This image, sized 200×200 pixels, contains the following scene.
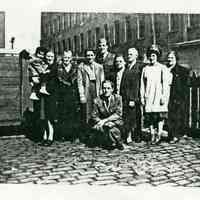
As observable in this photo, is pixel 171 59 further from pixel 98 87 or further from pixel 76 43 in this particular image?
pixel 76 43

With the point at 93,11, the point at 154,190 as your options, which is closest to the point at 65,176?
the point at 154,190

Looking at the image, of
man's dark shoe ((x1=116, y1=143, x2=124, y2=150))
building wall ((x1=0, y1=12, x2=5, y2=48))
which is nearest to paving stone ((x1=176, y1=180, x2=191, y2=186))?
man's dark shoe ((x1=116, y1=143, x2=124, y2=150))

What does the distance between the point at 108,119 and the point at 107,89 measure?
1.38ft

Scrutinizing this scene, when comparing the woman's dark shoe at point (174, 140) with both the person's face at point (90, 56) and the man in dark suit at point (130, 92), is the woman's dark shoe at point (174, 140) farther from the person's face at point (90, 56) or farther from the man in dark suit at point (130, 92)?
the person's face at point (90, 56)

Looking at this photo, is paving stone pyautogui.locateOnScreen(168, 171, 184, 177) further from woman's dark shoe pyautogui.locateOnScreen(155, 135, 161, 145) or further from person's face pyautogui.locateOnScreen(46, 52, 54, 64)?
person's face pyautogui.locateOnScreen(46, 52, 54, 64)

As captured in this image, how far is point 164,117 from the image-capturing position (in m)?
5.55

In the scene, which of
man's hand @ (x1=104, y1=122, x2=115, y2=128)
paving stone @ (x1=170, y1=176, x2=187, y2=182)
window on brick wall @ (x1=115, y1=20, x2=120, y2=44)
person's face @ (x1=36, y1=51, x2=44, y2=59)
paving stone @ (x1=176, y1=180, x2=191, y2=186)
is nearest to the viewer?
paving stone @ (x1=176, y1=180, x2=191, y2=186)

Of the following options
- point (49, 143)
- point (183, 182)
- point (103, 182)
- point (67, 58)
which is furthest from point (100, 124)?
point (183, 182)

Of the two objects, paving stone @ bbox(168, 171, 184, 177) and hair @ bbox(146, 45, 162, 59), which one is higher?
hair @ bbox(146, 45, 162, 59)

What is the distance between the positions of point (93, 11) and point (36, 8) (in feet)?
2.34

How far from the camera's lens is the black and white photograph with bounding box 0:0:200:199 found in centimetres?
498

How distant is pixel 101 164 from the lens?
4.80 metres

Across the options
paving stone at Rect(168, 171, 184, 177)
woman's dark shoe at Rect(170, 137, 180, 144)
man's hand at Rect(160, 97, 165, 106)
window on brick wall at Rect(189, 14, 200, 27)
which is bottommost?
paving stone at Rect(168, 171, 184, 177)

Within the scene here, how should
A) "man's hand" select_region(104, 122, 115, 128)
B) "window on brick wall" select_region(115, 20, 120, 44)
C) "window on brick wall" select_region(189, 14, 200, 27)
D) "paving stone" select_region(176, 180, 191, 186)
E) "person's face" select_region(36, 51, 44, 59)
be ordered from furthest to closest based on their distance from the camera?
"person's face" select_region(36, 51, 44, 59) → "man's hand" select_region(104, 122, 115, 128) → "window on brick wall" select_region(115, 20, 120, 44) → "window on brick wall" select_region(189, 14, 200, 27) → "paving stone" select_region(176, 180, 191, 186)
